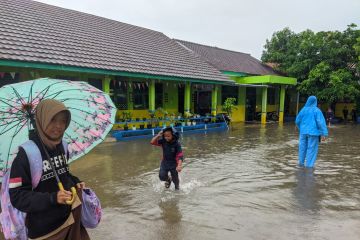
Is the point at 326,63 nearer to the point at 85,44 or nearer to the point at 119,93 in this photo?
the point at 119,93

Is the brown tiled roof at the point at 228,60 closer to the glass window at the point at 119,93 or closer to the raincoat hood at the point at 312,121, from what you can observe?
the glass window at the point at 119,93

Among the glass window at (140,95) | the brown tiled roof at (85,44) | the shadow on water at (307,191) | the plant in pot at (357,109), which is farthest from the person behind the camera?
the plant in pot at (357,109)

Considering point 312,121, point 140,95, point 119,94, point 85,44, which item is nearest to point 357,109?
point 140,95

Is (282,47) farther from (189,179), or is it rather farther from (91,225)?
(91,225)

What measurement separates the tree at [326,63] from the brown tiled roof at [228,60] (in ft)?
7.73

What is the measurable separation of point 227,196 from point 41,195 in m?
3.88

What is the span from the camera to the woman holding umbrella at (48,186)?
1.98 meters

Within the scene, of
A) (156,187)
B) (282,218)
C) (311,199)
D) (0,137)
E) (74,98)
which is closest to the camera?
(0,137)

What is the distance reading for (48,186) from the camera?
7.07 feet

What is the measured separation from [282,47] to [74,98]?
25586mm

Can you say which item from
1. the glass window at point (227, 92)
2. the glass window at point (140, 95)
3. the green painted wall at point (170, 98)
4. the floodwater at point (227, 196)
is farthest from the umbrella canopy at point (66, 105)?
the glass window at point (227, 92)

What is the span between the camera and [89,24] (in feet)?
49.0

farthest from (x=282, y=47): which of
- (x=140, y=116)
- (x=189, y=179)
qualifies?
(x=189, y=179)

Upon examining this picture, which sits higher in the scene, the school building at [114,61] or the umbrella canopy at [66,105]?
the school building at [114,61]
